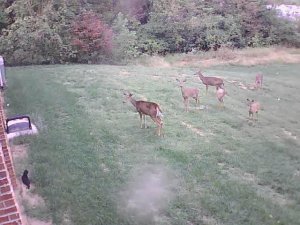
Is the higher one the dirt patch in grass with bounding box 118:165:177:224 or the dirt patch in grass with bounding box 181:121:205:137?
the dirt patch in grass with bounding box 118:165:177:224

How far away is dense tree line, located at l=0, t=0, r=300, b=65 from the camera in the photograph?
20312 mm

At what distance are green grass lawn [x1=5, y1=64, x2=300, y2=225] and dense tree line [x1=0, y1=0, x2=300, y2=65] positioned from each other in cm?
654

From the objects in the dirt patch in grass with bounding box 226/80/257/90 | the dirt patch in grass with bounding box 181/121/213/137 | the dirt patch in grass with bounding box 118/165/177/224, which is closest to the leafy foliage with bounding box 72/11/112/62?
the dirt patch in grass with bounding box 226/80/257/90

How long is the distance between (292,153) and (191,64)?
13.4 metres

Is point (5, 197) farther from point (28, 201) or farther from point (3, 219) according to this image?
point (28, 201)

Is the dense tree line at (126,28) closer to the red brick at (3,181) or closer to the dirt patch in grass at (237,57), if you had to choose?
the dirt patch in grass at (237,57)

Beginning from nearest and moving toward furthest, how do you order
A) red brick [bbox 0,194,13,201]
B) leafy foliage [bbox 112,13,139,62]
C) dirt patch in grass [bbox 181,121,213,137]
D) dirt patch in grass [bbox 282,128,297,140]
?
red brick [bbox 0,194,13,201], dirt patch in grass [bbox 181,121,213,137], dirt patch in grass [bbox 282,128,297,140], leafy foliage [bbox 112,13,139,62]

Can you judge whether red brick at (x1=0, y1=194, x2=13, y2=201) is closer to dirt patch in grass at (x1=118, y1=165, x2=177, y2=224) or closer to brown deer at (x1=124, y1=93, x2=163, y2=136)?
dirt patch in grass at (x1=118, y1=165, x2=177, y2=224)

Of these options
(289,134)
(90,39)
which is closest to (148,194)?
(289,134)

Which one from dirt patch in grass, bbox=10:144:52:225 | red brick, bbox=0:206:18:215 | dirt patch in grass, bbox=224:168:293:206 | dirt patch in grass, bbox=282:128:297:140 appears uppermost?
red brick, bbox=0:206:18:215

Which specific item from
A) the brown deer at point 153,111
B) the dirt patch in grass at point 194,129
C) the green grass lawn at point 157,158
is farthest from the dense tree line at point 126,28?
the brown deer at point 153,111

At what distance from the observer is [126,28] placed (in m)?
22.9

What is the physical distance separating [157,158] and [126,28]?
15.7 meters

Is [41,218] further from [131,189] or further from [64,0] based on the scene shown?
[64,0]
